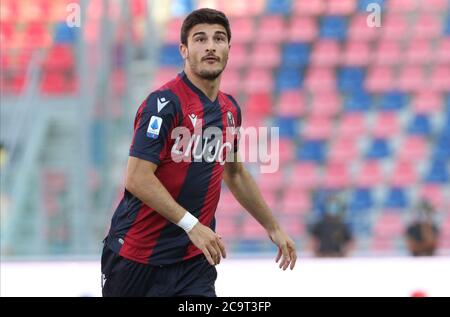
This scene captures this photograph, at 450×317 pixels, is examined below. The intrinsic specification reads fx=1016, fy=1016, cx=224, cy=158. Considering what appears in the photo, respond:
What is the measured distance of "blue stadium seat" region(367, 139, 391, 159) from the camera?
333 inches

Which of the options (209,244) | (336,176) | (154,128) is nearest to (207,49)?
(154,128)

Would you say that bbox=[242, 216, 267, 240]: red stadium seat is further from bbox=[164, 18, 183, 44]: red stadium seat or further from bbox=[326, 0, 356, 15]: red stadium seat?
bbox=[326, 0, 356, 15]: red stadium seat

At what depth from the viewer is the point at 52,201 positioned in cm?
801

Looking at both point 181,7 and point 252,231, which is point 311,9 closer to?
point 181,7

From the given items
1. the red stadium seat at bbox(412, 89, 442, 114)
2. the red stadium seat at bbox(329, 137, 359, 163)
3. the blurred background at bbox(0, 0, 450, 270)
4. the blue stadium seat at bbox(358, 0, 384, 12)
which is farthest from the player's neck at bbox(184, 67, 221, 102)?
the blue stadium seat at bbox(358, 0, 384, 12)

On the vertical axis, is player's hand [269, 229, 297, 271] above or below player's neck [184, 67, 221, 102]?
below

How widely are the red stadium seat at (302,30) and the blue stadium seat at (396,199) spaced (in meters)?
1.63

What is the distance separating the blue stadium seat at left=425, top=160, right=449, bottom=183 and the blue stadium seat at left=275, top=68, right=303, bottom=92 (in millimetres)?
1325

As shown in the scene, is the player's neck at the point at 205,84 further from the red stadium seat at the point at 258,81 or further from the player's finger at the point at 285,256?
the red stadium seat at the point at 258,81

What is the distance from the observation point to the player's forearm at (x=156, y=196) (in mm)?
3631

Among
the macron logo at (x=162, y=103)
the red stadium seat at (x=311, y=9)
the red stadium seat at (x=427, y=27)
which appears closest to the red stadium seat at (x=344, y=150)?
the red stadium seat at (x=427, y=27)

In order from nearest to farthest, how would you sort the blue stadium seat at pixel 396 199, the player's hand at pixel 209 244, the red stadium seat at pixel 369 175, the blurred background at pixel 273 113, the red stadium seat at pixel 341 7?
the player's hand at pixel 209 244 → the blurred background at pixel 273 113 → the blue stadium seat at pixel 396 199 → the red stadium seat at pixel 369 175 → the red stadium seat at pixel 341 7
